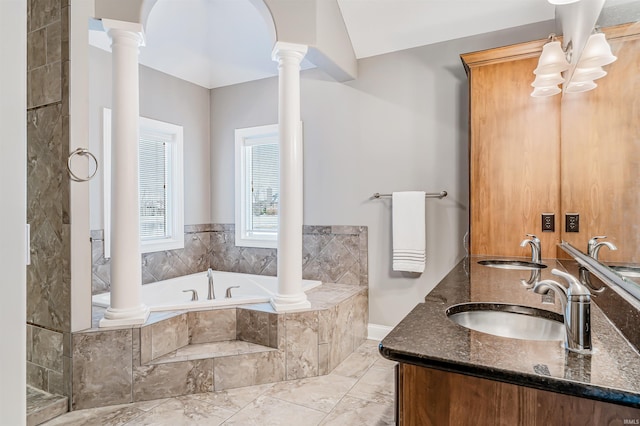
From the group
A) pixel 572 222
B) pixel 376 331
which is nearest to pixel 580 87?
pixel 572 222

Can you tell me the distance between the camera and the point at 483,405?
2.73ft

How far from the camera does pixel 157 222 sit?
371 cm

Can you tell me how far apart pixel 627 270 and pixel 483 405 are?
2.68 ft

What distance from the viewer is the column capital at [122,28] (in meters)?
2.26

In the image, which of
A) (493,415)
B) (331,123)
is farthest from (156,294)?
(493,415)

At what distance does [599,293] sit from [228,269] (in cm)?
353

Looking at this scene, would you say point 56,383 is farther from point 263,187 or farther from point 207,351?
point 263,187

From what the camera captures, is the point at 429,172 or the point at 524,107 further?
the point at 429,172

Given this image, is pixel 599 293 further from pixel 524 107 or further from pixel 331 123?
pixel 331 123

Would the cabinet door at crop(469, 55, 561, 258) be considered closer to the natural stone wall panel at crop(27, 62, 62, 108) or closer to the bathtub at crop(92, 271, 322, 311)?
the bathtub at crop(92, 271, 322, 311)

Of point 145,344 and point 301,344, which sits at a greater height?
point 145,344

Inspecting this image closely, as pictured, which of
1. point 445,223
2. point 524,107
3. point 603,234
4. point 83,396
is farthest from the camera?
point 445,223

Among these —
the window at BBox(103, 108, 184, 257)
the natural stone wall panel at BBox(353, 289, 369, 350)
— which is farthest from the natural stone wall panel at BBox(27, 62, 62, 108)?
the natural stone wall panel at BBox(353, 289, 369, 350)

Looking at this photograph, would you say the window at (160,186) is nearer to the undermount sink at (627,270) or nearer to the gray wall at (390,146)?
the gray wall at (390,146)
